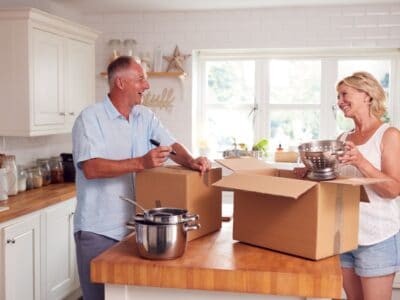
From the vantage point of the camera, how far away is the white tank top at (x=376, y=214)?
240 cm

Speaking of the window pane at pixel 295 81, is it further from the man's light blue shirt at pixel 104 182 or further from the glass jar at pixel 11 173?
the man's light blue shirt at pixel 104 182

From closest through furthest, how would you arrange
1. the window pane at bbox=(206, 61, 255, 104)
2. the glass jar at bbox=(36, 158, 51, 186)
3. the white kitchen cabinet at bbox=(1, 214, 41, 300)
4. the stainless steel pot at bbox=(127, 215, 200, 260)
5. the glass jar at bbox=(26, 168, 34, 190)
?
the stainless steel pot at bbox=(127, 215, 200, 260)
the white kitchen cabinet at bbox=(1, 214, 41, 300)
the glass jar at bbox=(26, 168, 34, 190)
the glass jar at bbox=(36, 158, 51, 186)
the window pane at bbox=(206, 61, 255, 104)

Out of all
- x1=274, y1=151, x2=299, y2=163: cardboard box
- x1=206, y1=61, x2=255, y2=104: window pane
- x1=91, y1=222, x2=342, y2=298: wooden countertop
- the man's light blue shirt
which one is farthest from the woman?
x1=206, y1=61, x2=255, y2=104: window pane

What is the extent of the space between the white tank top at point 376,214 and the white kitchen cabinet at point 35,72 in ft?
7.98

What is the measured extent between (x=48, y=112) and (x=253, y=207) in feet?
8.24

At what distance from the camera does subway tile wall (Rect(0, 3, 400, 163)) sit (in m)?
5.02

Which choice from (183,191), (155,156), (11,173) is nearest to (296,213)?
(183,191)

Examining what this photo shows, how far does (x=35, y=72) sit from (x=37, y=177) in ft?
2.67

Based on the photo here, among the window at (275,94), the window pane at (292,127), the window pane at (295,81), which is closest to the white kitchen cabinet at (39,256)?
the window at (275,94)

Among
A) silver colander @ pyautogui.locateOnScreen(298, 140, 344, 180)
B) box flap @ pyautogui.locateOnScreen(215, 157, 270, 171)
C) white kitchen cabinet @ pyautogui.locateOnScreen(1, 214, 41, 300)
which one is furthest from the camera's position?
white kitchen cabinet @ pyautogui.locateOnScreen(1, 214, 41, 300)

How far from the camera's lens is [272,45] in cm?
520

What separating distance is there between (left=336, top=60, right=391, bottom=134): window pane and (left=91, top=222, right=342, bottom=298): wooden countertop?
11.8 feet

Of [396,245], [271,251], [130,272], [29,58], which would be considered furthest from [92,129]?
[29,58]

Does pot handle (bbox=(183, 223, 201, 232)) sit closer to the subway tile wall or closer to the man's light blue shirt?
the man's light blue shirt
